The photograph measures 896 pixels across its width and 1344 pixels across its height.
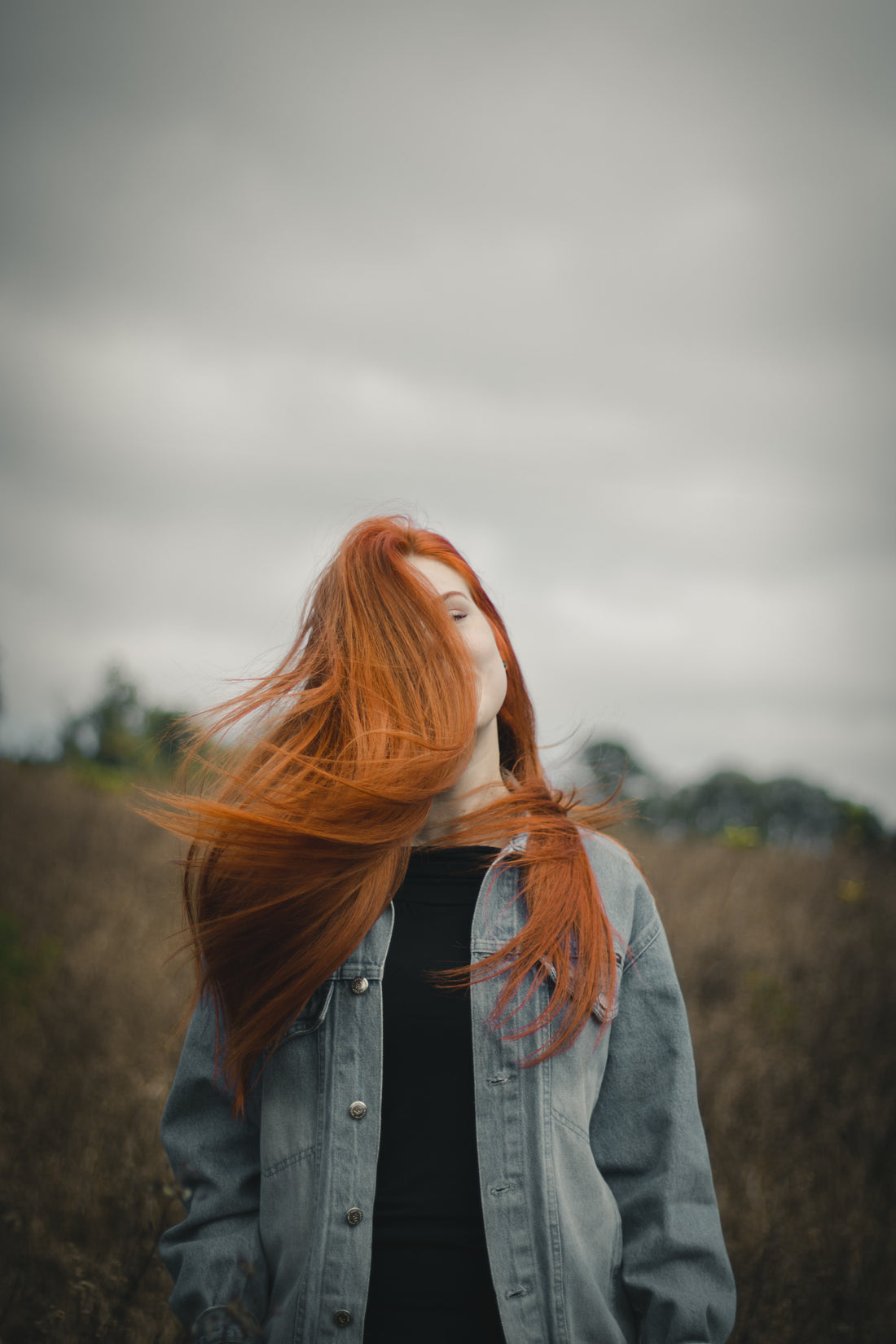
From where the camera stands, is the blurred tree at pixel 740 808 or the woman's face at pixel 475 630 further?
the blurred tree at pixel 740 808

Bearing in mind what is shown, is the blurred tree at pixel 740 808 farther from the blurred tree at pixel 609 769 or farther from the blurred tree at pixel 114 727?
the blurred tree at pixel 114 727

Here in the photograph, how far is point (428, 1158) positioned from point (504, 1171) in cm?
14

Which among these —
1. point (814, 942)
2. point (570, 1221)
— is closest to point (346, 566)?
point (570, 1221)

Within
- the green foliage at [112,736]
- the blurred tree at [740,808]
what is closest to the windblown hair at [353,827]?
the blurred tree at [740,808]

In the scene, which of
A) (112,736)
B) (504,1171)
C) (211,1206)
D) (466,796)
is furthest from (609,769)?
(112,736)

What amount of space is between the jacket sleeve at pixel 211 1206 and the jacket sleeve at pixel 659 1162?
0.67 metres

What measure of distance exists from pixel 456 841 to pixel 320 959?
353mm

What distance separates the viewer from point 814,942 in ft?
19.5

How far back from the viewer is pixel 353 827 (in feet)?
4.83

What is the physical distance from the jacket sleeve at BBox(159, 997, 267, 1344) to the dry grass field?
747 mm

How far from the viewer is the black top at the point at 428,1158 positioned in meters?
1.29

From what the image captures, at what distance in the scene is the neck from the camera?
5.45 ft

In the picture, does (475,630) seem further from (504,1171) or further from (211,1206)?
(211,1206)

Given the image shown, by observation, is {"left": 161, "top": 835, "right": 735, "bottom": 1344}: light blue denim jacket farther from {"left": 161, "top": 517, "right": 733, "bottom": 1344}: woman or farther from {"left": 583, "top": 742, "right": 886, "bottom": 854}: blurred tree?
{"left": 583, "top": 742, "right": 886, "bottom": 854}: blurred tree
